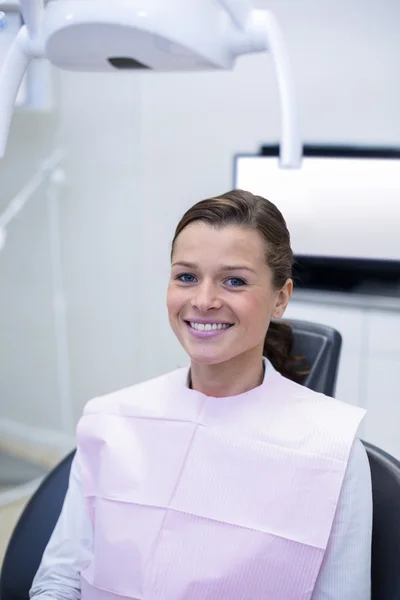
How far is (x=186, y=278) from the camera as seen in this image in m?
1.03

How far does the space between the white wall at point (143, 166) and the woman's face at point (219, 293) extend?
144 centimetres

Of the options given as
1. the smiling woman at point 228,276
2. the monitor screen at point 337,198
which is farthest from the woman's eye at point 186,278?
the monitor screen at point 337,198

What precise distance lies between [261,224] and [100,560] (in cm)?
56

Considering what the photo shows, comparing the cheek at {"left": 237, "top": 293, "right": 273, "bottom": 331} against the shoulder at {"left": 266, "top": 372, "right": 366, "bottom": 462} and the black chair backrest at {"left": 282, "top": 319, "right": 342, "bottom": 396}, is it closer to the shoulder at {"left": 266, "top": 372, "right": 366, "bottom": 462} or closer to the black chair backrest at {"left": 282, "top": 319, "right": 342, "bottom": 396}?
the shoulder at {"left": 266, "top": 372, "right": 366, "bottom": 462}

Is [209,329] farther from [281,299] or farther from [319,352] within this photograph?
[319,352]

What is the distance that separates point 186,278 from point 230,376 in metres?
0.17

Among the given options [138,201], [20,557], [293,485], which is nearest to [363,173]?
[138,201]

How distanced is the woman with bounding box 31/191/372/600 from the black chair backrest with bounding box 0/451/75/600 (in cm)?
4

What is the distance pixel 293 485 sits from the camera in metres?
0.97

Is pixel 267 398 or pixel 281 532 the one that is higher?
pixel 267 398

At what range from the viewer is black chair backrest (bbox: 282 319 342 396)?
61.6 inches

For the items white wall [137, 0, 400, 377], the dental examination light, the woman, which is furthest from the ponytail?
white wall [137, 0, 400, 377]

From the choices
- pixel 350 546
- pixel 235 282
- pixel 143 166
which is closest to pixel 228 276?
pixel 235 282

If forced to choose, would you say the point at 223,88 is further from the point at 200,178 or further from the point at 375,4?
the point at 375,4
